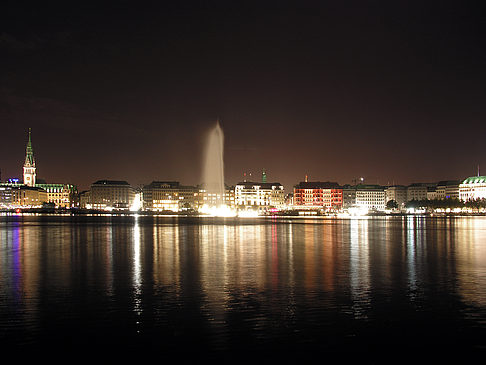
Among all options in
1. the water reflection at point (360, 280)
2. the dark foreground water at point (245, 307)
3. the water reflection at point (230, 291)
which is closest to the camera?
the dark foreground water at point (245, 307)

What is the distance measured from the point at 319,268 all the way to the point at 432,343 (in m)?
15.3

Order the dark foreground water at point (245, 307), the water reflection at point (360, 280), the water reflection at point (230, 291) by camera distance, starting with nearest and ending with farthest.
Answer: the dark foreground water at point (245, 307) < the water reflection at point (230, 291) < the water reflection at point (360, 280)

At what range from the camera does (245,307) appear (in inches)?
737

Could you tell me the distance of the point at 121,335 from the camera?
49.3 feet

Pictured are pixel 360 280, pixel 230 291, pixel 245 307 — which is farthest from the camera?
pixel 360 280

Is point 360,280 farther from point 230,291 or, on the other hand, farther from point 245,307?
point 245,307

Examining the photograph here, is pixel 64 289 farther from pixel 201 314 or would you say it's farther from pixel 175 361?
pixel 175 361

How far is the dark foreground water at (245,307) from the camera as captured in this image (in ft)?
45.9

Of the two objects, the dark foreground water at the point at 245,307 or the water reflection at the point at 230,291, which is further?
the water reflection at the point at 230,291

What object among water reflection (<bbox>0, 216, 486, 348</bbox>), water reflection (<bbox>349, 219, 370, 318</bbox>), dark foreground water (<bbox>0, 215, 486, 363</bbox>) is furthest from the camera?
water reflection (<bbox>349, 219, 370, 318</bbox>)

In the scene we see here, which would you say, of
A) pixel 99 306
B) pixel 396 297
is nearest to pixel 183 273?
pixel 99 306

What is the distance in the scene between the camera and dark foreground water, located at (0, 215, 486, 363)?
13984 millimetres

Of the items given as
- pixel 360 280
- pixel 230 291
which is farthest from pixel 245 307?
pixel 360 280

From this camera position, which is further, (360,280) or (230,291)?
(360,280)
